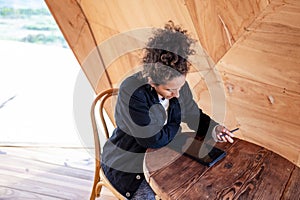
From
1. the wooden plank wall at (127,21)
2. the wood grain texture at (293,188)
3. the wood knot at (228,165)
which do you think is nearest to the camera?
the wood grain texture at (293,188)

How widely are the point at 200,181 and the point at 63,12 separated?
4.76 ft

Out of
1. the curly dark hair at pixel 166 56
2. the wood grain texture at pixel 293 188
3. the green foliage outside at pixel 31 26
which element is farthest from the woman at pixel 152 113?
the green foliage outside at pixel 31 26

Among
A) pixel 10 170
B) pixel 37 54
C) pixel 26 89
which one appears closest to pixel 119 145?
pixel 10 170

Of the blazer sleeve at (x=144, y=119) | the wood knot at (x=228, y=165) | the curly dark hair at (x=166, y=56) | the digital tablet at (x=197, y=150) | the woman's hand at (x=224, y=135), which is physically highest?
the curly dark hair at (x=166, y=56)

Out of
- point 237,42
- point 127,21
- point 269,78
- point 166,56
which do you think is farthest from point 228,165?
point 127,21

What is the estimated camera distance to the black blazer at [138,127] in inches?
50.9

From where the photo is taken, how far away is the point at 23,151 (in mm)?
2508

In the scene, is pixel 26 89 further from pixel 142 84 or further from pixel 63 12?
pixel 142 84

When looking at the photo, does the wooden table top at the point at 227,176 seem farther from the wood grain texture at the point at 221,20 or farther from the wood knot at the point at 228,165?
the wood grain texture at the point at 221,20

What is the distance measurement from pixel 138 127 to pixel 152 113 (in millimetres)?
100

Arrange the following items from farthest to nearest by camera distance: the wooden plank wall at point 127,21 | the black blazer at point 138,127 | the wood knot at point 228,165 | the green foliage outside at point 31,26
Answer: the green foliage outside at point 31,26, the wooden plank wall at point 127,21, the black blazer at point 138,127, the wood knot at point 228,165

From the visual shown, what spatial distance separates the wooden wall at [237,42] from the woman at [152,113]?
0.36m

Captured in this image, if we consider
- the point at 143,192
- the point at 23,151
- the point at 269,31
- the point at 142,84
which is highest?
the point at 142,84

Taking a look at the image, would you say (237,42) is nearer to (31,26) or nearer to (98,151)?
(98,151)
